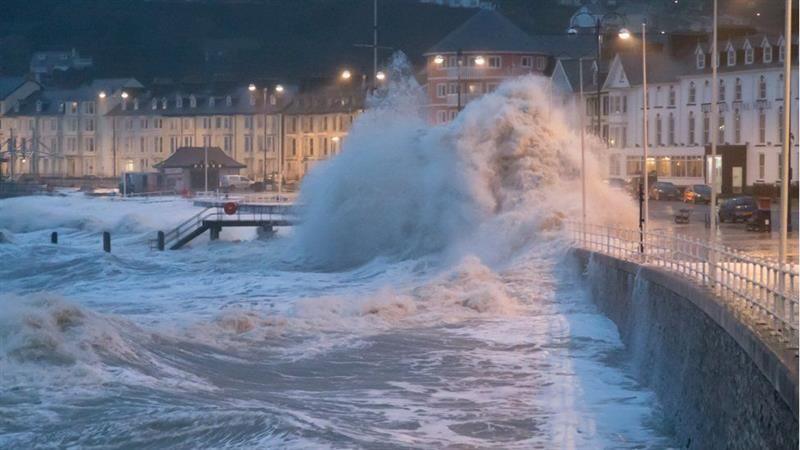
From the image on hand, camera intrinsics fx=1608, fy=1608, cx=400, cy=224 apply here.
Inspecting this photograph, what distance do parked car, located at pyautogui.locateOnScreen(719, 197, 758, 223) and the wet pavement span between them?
260mm

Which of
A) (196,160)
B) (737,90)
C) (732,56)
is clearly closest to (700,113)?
(732,56)

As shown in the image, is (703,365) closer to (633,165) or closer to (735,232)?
(735,232)

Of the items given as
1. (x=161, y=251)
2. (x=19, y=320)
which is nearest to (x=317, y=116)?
(x=161, y=251)

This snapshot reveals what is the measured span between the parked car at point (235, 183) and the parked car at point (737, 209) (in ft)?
197

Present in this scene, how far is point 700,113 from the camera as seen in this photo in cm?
7644

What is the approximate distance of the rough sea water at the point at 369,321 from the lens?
2327 centimetres

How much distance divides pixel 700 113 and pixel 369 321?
43052mm

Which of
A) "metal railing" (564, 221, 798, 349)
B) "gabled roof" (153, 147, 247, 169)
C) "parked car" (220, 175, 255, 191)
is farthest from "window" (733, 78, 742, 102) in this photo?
"gabled roof" (153, 147, 247, 169)

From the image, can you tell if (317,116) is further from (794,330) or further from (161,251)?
Answer: (794,330)

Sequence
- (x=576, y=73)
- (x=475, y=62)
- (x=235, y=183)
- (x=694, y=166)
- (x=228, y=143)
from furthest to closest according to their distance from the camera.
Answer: (x=228, y=143) → (x=235, y=183) → (x=475, y=62) → (x=576, y=73) → (x=694, y=166)

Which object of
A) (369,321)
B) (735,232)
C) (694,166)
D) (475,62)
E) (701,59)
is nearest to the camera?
(369,321)

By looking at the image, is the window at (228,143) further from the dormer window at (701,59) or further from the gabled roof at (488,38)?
the dormer window at (701,59)

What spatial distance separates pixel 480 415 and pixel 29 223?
74793 millimetres

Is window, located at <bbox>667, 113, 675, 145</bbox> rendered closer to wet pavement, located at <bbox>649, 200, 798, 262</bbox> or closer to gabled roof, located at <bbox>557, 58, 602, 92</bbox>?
gabled roof, located at <bbox>557, 58, 602, 92</bbox>
